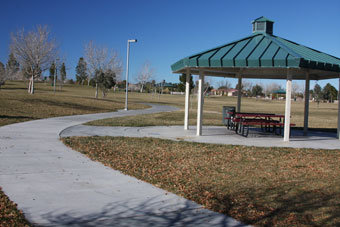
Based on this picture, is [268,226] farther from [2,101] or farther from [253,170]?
[2,101]

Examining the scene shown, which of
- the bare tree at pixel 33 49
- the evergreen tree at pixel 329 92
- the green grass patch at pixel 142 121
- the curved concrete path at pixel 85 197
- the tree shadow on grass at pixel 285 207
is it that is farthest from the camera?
the evergreen tree at pixel 329 92

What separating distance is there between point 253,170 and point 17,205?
16.3 feet

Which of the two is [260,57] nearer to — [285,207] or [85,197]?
[285,207]

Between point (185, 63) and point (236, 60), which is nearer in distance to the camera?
point (236, 60)

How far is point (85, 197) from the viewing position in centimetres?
548

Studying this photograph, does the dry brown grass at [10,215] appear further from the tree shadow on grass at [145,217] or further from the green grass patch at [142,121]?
the green grass patch at [142,121]

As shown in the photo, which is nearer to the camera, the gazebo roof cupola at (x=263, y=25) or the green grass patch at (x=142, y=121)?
the gazebo roof cupola at (x=263, y=25)

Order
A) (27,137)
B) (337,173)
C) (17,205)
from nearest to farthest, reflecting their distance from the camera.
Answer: (17,205) → (337,173) → (27,137)

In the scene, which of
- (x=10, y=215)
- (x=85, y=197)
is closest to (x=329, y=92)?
(x=85, y=197)

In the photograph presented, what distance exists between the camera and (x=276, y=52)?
12.2m

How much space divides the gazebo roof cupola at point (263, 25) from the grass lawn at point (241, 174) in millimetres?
5826

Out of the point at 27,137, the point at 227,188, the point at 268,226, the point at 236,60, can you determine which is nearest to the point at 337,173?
the point at 227,188

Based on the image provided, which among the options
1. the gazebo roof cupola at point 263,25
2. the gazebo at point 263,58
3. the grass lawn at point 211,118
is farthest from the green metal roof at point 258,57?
the grass lawn at point 211,118

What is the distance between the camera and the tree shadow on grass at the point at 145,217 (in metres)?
4.44
